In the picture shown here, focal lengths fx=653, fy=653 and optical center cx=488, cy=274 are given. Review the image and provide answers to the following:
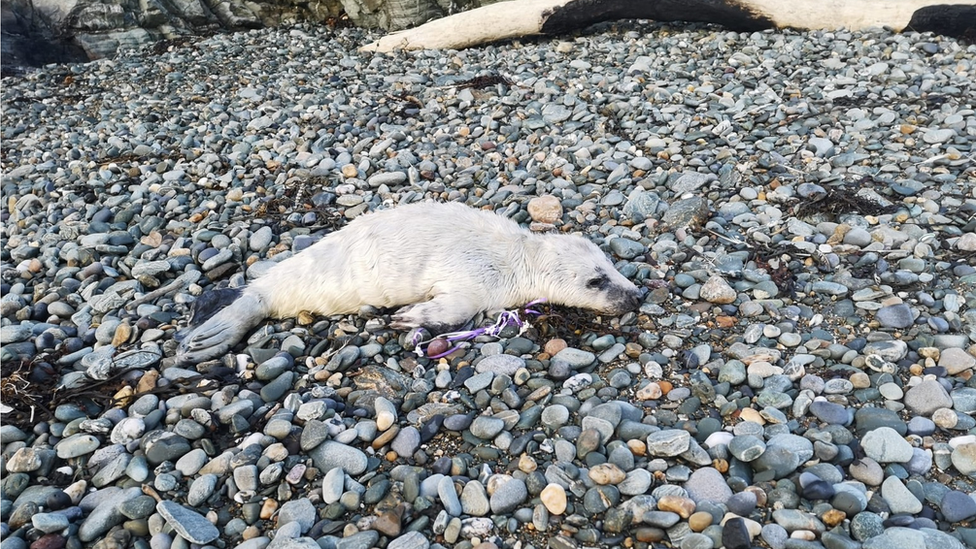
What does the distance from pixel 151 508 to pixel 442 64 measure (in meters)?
7.49

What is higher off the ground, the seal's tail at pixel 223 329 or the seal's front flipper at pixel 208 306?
the seal's front flipper at pixel 208 306

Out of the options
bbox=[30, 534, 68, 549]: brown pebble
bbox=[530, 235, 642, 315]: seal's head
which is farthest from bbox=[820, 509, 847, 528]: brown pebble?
bbox=[30, 534, 68, 549]: brown pebble

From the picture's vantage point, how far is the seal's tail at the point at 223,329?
12.7ft

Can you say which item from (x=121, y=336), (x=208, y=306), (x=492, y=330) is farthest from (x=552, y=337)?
(x=121, y=336)

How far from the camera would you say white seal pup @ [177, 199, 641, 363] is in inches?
162

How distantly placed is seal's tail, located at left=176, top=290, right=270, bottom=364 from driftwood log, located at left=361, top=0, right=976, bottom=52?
6845mm

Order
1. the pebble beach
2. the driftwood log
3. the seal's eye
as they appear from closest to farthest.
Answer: the pebble beach → the seal's eye → the driftwood log

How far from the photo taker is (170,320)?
14.4 ft

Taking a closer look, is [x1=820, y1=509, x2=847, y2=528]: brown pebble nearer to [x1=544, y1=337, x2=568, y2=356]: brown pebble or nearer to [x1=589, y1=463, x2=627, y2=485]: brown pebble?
[x1=589, y1=463, x2=627, y2=485]: brown pebble

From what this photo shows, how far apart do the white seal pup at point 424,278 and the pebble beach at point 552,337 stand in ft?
0.41

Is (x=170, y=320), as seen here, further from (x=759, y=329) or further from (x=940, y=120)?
(x=940, y=120)

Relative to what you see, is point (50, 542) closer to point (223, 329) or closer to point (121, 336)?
point (223, 329)

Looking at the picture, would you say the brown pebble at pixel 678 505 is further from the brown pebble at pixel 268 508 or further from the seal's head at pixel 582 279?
the brown pebble at pixel 268 508

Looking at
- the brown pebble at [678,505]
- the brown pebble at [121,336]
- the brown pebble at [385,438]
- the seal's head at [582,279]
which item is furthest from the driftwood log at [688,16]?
the brown pebble at [678,505]
